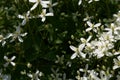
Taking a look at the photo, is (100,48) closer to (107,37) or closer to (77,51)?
(107,37)

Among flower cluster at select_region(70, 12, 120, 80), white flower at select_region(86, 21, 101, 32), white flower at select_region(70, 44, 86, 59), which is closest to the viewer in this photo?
flower cluster at select_region(70, 12, 120, 80)

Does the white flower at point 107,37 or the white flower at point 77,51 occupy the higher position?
the white flower at point 107,37

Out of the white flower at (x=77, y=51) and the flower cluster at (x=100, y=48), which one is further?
the white flower at (x=77, y=51)

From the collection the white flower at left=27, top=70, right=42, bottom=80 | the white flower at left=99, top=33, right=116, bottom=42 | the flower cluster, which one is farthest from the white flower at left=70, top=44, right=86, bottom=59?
the white flower at left=27, top=70, right=42, bottom=80

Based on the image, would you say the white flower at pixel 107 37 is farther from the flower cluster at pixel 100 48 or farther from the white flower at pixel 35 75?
the white flower at pixel 35 75

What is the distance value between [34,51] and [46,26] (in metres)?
0.24

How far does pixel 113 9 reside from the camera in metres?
3.67

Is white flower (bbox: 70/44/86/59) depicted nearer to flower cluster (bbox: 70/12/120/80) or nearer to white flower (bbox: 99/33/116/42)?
flower cluster (bbox: 70/12/120/80)

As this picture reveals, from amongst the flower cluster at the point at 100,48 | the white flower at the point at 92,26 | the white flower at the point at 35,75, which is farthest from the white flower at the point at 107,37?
the white flower at the point at 35,75

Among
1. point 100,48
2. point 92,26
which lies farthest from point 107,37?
point 92,26

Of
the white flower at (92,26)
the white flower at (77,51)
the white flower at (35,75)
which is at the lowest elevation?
the white flower at (35,75)

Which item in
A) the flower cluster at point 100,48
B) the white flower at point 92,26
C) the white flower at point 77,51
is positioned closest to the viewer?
the flower cluster at point 100,48

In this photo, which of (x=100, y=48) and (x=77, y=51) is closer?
(x=100, y=48)

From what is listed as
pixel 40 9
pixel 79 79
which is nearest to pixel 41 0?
pixel 40 9
